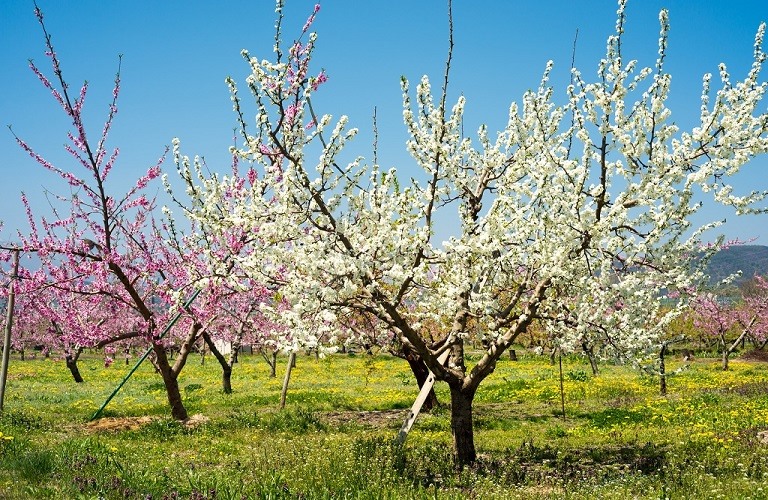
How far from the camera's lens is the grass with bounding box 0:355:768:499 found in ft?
23.8

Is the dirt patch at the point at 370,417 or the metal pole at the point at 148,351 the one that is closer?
the metal pole at the point at 148,351

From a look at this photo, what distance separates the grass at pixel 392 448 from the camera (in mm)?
7246

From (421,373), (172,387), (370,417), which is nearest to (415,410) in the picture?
(421,373)

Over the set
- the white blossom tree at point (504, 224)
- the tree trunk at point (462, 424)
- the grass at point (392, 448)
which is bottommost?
the grass at point (392, 448)

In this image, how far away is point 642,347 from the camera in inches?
335

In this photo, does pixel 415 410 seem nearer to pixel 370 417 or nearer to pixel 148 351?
pixel 370 417

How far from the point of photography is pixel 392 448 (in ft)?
31.7

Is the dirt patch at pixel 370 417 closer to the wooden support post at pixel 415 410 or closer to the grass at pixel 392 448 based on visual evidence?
the grass at pixel 392 448

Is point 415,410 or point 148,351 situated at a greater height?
point 148,351

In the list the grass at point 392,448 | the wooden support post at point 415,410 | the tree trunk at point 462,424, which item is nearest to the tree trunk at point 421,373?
the grass at point 392,448

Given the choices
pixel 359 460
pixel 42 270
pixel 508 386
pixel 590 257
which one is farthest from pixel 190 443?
pixel 508 386

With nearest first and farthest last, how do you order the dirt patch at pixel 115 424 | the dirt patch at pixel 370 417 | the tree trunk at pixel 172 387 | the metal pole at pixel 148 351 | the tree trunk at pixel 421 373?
the metal pole at pixel 148 351 < the dirt patch at pixel 115 424 < the tree trunk at pixel 172 387 < the dirt patch at pixel 370 417 < the tree trunk at pixel 421 373

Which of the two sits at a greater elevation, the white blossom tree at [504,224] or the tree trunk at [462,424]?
the white blossom tree at [504,224]

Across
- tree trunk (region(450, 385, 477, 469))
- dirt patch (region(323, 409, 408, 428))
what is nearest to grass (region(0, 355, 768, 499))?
dirt patch (region(323, 409, 408, 428))
